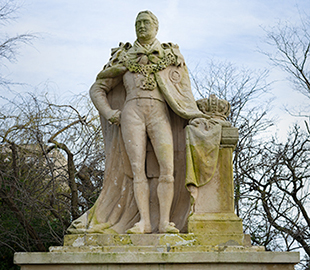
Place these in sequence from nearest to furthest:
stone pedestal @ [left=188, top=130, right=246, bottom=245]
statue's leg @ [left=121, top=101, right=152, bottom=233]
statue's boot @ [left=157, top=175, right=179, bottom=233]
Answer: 1. stone pedestal @ [left=188, top=130, right=246, bottom=245]
2. statue's boot @ [left=157, top=175, right=179, bottom=233]
3. statue's leg @ [left=121, top=101, right=152, bottom=233]

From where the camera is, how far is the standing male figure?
6141 millimetres

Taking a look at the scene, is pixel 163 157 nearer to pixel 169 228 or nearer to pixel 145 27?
pixel 169 228

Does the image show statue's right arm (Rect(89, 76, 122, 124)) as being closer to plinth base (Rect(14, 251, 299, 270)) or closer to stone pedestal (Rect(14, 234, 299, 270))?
stone pedestal (Rect(14, 234, 299, 270))

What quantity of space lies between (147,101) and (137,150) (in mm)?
583

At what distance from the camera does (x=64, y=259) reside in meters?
5.50

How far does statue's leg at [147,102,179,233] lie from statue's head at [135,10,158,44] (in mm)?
835

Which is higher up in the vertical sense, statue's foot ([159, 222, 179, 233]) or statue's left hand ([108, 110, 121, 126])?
statue's left hand ([108, 110, 121, 126])

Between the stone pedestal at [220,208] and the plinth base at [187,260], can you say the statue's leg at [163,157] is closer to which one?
the stone pedestal at [220,208]

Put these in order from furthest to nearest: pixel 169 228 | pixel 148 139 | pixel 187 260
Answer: pixel 148 139, pixel 169 228, pixel 187 260

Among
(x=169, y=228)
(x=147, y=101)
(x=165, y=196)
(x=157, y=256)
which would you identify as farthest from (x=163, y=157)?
(x=157, y=256)

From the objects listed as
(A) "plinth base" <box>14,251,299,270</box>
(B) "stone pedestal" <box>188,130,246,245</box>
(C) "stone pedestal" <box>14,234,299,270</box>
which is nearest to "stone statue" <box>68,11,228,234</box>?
(B) "stone pedestal" <box>188,130,246,245</box>

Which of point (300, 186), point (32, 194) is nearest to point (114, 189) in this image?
point (32, 194)

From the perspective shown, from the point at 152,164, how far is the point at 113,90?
1078 millimetres

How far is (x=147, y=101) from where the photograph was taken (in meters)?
6.35
